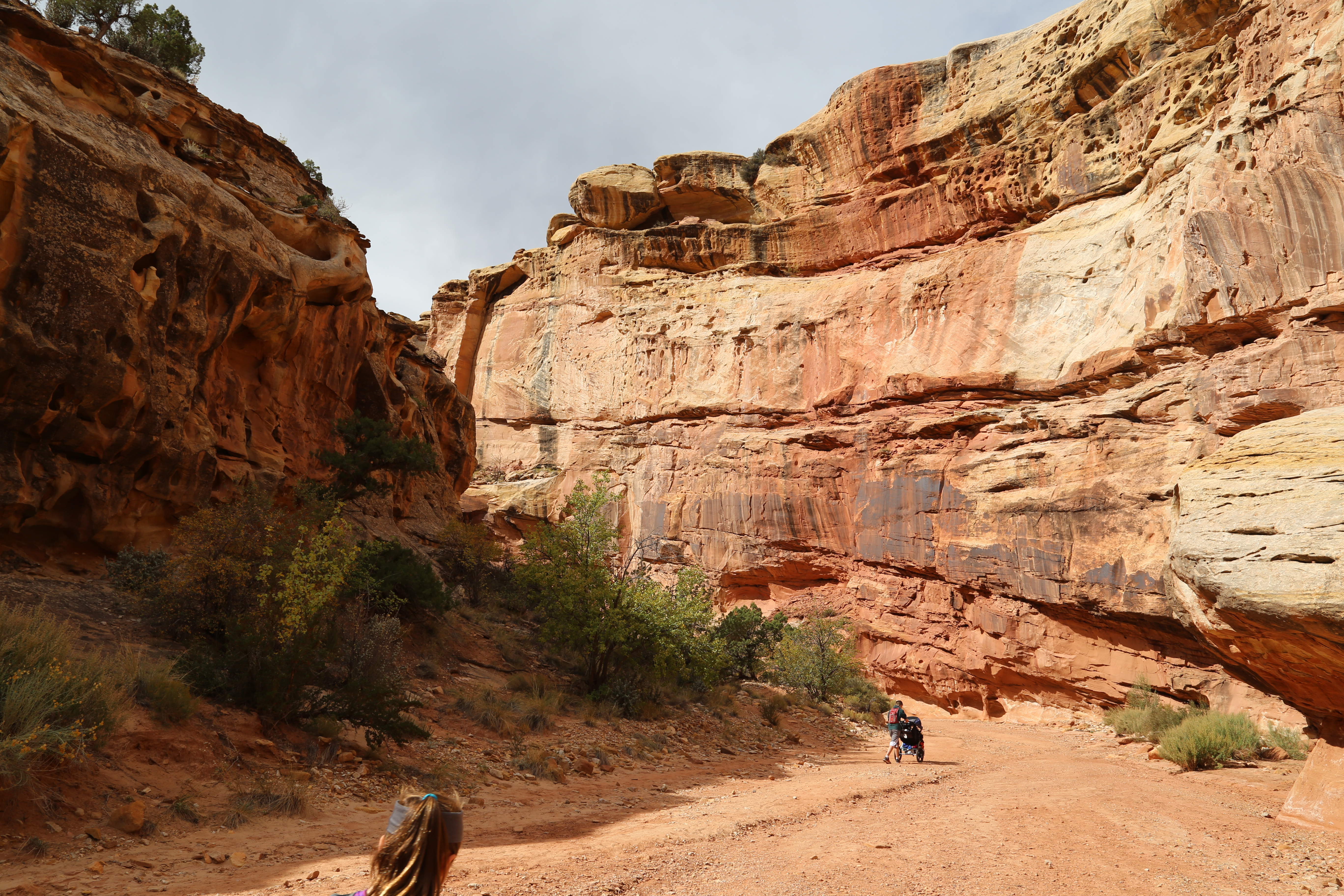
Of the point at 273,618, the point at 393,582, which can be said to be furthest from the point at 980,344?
the point at 273,618

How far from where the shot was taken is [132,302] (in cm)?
1174

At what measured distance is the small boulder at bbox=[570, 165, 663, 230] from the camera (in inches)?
1483

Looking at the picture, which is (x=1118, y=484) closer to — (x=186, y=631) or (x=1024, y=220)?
(x=1024, y=220)

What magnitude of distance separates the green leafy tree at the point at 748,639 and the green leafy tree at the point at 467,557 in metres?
6.85

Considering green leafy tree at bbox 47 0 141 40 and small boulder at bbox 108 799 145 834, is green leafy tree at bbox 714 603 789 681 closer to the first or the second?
small boulder at bbox 108 799 145 834

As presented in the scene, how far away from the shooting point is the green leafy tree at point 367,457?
16.4 m

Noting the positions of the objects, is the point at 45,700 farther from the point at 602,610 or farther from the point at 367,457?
the point at 367,457

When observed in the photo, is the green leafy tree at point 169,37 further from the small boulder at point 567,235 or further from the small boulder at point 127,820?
the small boulder at point 127,820

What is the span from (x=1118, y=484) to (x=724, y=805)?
16.9 m

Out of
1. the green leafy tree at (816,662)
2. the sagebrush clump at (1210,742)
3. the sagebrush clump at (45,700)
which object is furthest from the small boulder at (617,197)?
the sagebrush clump at (45,700)

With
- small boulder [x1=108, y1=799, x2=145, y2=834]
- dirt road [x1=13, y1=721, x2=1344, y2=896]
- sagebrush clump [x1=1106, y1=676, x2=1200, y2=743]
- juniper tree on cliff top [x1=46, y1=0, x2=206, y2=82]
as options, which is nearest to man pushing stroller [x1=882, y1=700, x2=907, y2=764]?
dirt road [x1=13, y1=721, x2=1344, y2=896]

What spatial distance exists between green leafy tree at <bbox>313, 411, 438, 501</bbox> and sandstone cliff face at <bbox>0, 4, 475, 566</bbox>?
1124mm

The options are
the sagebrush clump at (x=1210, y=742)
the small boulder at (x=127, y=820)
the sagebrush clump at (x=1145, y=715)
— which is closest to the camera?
the small boulder at (x=127, y=820)

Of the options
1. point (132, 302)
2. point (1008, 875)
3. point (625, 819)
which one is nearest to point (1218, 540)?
point (1008, 875)
